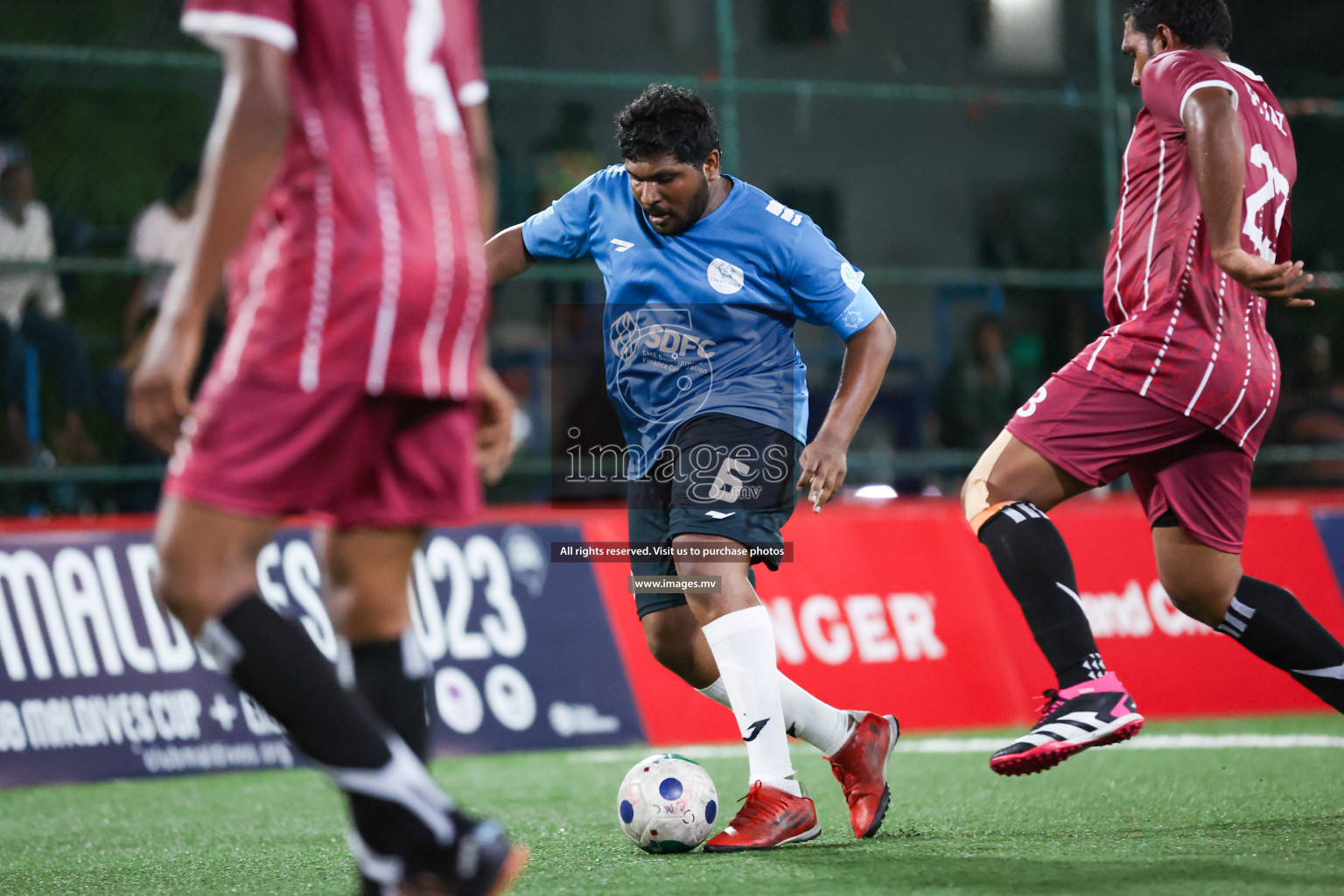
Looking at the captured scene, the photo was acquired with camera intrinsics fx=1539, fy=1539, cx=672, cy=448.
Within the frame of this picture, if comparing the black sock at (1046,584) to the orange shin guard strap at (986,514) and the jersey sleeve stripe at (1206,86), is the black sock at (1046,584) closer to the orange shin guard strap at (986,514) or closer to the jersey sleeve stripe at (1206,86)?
the orange shin guard strap at (986,514)

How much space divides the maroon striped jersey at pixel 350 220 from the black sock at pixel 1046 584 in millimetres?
2039

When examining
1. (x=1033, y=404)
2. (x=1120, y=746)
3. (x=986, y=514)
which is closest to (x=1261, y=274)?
(x=1033, y=404)

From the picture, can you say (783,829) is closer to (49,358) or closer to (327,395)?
(327,395)

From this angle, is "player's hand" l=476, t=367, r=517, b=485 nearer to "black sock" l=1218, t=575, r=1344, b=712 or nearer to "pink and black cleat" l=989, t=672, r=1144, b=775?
"pink and black cleat" l=989, t=672, r=1144, b=775

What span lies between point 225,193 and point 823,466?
2.03 meters

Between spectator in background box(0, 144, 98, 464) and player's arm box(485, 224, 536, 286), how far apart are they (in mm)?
3885

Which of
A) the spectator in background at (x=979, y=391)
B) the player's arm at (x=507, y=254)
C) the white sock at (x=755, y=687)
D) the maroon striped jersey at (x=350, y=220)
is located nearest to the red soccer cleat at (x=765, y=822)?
the white sock at (x=755, y=687)

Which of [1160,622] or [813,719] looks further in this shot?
[1160,622]

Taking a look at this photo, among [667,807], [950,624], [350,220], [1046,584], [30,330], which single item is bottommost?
[950,624]

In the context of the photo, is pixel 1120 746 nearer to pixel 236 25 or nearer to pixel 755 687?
pixel 755 687

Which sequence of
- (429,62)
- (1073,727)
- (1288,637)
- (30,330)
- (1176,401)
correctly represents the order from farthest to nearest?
1. (30,330)
2. (1288,637)
3. (1176,401)
4. (1073,727)
5. (429,62)

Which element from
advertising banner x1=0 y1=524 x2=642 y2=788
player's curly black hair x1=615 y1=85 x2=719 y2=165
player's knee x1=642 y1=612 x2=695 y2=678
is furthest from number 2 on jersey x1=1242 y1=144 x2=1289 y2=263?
advertising banner x1=0 y1=524 x2=642 y2=788

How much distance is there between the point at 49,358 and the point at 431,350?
5849mm

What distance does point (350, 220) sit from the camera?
2.42 m
